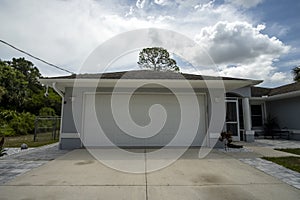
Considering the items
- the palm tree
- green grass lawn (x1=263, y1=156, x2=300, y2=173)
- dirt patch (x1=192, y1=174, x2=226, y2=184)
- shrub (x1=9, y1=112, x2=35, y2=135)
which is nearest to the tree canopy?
shrub (x1=9, y1=112, x2=35, y2=135)

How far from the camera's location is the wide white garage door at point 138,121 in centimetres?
844

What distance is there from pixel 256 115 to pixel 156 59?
1193cm

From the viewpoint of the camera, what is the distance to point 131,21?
8820 millimetres

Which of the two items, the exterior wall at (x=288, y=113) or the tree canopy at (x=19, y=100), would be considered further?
the tree canopy at (x=19, y=100)

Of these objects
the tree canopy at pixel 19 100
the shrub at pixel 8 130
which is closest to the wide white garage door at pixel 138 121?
the tree canopy at pixel 19 100

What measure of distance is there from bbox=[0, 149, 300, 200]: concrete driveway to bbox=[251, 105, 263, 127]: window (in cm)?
907

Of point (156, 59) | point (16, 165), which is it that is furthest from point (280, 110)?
point (16, 165)

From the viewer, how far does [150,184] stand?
3.75 metres

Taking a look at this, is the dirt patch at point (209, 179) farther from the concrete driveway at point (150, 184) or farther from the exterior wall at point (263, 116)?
the exterior wall at point (263, 116)

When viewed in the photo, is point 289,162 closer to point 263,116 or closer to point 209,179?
point 209,179

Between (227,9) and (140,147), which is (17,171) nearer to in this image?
(140,147)

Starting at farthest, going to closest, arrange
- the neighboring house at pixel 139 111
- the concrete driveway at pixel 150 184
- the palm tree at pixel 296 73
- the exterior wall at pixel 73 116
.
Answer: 1. the palm tree at pixel 296 73
2. the neighboring house at pixel 139 111
3. the exterior wall at pixel 73 116
4. the concrete driveway at pixel 150 184

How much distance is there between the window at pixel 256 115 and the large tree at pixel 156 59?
9.69 m

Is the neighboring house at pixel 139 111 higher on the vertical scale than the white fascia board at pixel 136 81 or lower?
lower
